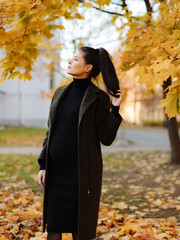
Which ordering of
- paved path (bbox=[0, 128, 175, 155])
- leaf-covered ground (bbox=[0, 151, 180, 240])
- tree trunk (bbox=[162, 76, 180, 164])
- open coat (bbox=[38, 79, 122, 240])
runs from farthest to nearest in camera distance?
paved path (bbox=[0, 128, 175, 155])
tree trunk (bbox=[162, 76, 180, 164])
leaf-covered ground (bbox=[0, 151, 180, 240])
open coat (bbox=[38, 79, 122, 240])

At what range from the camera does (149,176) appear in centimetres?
614

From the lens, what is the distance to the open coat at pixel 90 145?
2.07 metres

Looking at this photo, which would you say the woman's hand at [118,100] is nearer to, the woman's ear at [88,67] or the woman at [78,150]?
the woman at [78,150]

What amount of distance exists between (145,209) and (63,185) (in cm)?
221

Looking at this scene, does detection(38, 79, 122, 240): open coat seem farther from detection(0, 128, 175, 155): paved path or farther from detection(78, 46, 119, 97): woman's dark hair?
detection(0, 128, 175, 155): paved path

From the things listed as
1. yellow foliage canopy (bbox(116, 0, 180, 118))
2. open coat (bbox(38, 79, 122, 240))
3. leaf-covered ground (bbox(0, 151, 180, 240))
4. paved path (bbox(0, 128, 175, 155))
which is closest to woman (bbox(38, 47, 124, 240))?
open coat (bbox(38, 79, 122, 240))

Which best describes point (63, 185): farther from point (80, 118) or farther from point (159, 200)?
point (159, 200)

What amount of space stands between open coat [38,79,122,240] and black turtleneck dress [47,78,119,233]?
5 cm

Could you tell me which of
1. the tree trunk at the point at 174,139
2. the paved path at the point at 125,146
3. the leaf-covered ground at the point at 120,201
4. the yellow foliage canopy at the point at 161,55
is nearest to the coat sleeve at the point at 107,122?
the yellow foliage canopy at the point at 161,55

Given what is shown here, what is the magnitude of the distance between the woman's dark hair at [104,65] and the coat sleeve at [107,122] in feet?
0.29

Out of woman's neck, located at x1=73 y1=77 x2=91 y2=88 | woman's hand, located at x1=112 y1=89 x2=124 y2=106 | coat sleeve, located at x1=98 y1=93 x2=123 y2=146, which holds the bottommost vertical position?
coat sleeve, located at x1=98 y1=93 x2=123 y2=146

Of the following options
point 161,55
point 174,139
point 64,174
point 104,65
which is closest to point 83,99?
point 104,65

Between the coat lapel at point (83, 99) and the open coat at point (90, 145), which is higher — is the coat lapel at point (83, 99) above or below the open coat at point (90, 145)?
above

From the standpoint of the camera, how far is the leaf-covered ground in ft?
9.98
